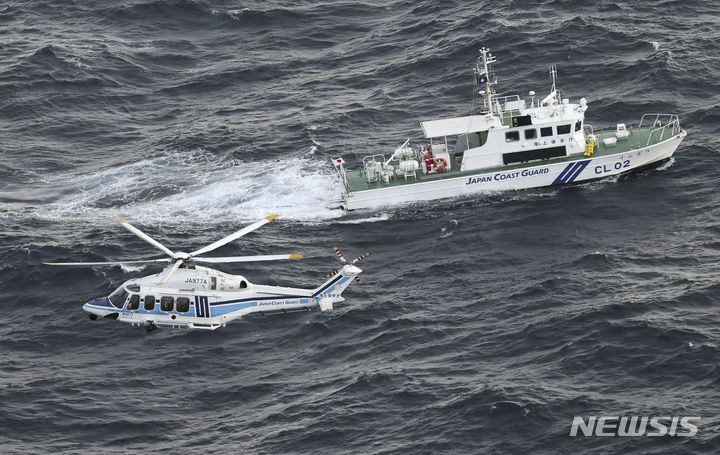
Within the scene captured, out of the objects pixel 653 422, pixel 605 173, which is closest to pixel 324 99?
pixel 605 173

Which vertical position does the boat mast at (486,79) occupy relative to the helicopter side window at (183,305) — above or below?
above

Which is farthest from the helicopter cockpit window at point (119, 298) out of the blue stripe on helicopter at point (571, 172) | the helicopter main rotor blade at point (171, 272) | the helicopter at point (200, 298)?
the blue stripe on helicopter at point (571, 172)

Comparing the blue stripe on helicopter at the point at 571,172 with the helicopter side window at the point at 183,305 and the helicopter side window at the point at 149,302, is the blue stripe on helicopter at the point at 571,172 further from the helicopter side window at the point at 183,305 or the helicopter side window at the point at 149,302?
the helicopter side window at the point at 149,302

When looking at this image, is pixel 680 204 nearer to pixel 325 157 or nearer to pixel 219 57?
pixel 325 157

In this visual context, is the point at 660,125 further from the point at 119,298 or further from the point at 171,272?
the point at 119,298

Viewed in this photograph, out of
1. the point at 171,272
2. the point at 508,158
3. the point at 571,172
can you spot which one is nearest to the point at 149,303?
the point at 171,272

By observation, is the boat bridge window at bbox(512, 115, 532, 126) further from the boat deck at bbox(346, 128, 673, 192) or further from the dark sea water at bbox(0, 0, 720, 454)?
the dark sea water at bbox(0, 0, 720, 454)
